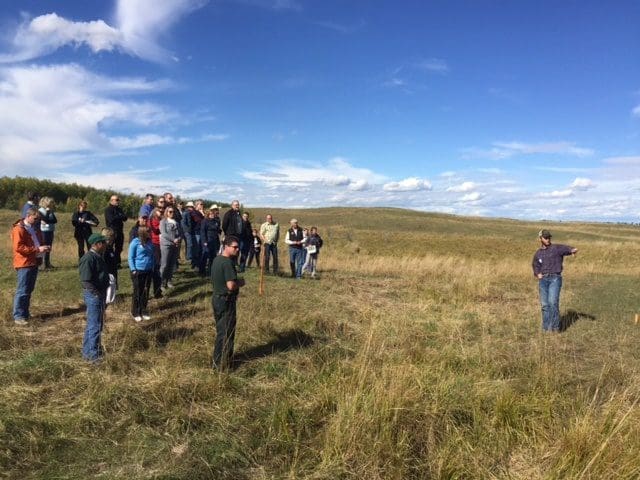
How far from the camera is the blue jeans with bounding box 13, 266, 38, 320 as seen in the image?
813 cm

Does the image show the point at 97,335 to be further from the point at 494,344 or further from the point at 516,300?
the point at 516,300

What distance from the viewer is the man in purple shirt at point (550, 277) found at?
9523 millimetres

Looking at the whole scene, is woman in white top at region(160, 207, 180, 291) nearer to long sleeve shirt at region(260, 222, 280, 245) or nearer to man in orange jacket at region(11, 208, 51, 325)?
man in orange jacket at region(11, 208, 51, 325)

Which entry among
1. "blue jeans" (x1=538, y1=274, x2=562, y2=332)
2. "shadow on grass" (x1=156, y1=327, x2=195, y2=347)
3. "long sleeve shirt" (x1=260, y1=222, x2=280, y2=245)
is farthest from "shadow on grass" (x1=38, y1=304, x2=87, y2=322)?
"blue jeans" (x1=538, y1=274, x2=562, y2=332)

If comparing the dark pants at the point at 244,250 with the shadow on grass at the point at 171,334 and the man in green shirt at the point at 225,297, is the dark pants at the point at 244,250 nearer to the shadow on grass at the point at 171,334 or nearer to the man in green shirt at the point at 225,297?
the shadow on grass at the point at 171,334

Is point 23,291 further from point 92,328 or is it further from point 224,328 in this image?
point 224,328

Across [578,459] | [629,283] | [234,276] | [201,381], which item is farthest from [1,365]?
[629,283]

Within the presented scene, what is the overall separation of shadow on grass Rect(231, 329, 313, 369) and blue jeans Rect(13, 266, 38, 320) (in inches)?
154

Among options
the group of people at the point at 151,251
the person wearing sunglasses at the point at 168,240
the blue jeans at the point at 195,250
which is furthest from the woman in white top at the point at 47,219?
the blue jeans at the point at 195,250

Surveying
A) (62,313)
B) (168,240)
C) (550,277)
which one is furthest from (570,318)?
(62,313)

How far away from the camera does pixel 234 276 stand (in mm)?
6281

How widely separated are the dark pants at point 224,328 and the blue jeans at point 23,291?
3.86 meters

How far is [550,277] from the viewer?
9.62 meters

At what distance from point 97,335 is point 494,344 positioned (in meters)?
6.06
